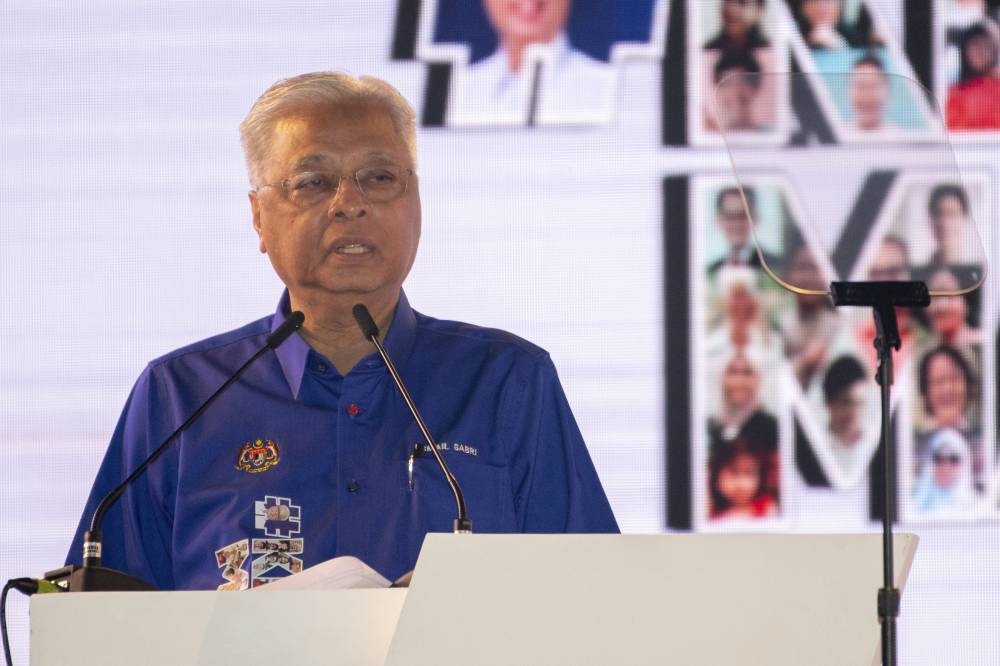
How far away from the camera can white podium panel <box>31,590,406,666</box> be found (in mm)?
1642

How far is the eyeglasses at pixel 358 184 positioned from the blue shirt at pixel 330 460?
21cm

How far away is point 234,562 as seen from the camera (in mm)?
2318

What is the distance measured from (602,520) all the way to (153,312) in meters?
1.32

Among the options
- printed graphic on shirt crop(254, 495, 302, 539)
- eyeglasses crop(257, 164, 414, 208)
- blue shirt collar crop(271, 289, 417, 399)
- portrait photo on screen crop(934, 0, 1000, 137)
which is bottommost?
printed graphic on shirt crop(254, 495, 302, 539)

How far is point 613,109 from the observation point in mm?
3398

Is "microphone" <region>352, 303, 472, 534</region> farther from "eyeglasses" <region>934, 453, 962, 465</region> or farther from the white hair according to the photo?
"eyeglasses" <region>934, 453, 962, 465</region>

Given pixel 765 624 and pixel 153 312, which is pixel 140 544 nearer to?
pixel 153 312

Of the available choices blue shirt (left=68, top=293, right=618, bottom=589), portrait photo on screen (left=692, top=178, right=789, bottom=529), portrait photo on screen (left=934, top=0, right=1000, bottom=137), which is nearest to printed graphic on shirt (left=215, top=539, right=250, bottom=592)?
blue shirt (left=68, top=293, right=618, bottom=589)

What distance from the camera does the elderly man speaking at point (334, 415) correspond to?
7.77 feet

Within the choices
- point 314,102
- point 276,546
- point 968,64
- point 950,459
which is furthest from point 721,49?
point 276,546

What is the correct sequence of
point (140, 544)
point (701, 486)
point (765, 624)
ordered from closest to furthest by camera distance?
point (765, 624), point (140, 544), point (701, 486)

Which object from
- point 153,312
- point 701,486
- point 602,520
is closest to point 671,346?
point 701,486

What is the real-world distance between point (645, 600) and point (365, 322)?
0.87 meters

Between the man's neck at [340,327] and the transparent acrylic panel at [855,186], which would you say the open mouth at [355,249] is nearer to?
the man's neck at [340,327]
